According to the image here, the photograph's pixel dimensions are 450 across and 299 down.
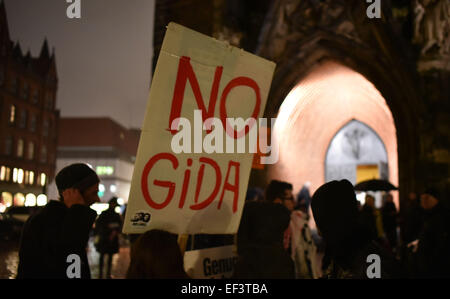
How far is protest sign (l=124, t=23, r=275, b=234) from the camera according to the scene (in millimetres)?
2850

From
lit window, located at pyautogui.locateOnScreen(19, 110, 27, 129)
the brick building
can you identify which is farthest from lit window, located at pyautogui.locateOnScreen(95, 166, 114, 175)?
lit window, located at pyautogui.locateOnScreen(19, 110, 27, 129)

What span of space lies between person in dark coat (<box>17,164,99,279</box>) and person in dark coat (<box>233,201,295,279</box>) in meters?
1.68

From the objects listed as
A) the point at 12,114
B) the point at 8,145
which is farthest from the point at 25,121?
the point at 8,145

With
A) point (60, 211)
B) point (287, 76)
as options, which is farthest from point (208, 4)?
point (60, 211)

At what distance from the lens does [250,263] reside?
4.05 meters

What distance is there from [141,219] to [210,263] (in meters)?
0.85

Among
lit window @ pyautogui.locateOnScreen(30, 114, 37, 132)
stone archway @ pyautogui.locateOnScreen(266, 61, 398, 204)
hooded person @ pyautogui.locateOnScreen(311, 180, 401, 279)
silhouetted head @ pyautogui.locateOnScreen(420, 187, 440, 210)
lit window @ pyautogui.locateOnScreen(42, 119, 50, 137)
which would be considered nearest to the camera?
hooded person @ pyautogui.locateOnScreen(311, 180, 401, 279)

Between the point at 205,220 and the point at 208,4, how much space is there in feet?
37.2

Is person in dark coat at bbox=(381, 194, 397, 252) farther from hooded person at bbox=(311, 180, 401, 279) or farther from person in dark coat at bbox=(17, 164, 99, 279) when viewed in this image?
person in dark coat at bbox=(17, 164, 99, 279)

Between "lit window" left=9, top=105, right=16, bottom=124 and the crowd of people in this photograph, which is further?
"lit window" left=9, top=105, right=16, bottom=124

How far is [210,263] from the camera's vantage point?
135 inches

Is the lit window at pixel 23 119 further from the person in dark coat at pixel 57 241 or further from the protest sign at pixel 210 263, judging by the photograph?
the person in dark coat at pixel 57 241
